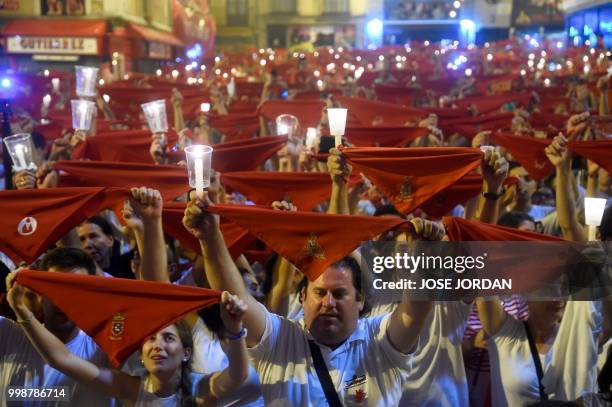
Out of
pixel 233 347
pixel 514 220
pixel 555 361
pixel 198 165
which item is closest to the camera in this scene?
pixel 233 347

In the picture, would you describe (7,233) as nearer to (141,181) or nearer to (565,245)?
(141,181)

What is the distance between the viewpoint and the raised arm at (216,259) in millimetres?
3928

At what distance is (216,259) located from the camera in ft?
13.1

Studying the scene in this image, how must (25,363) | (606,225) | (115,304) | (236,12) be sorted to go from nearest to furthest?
(115,304), (25,363), (606,225), (236,12)

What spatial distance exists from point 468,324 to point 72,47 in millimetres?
25704

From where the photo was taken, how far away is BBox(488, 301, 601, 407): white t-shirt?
4410mm

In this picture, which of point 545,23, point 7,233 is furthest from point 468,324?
point 545,23

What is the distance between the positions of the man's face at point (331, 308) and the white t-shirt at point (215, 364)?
1.16 ft

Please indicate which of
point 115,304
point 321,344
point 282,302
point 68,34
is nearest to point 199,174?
point 115,304

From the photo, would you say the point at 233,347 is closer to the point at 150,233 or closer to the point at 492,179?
the point at 150,233

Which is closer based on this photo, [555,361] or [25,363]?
Answer: [25,363]

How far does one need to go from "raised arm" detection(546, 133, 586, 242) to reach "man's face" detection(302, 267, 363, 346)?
1.76m

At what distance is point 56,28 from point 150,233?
26.2 metres

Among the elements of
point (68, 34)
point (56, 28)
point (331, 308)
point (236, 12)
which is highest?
point (236, 12)
